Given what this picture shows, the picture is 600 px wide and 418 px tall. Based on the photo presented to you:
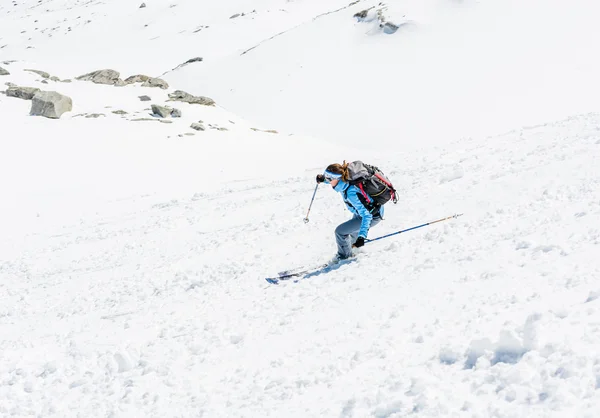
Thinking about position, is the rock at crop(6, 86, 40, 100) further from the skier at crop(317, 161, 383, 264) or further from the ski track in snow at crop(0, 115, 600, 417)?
the skier at crop(317, 161, 383, 264)

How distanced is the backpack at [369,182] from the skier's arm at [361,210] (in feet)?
0.47

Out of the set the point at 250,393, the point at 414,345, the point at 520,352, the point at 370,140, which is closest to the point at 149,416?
the point at 250,393

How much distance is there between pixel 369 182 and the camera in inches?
374

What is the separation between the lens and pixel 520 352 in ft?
17.3

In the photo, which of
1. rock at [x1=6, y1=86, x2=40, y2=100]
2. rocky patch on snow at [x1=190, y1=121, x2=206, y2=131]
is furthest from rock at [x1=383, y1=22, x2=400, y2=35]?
rock at [x1=6, y1=86, x2=40, y2=100]

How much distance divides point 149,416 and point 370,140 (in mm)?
34238

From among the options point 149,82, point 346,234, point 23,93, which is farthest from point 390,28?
point 346,234

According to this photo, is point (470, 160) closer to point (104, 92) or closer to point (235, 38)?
point (104, 92)

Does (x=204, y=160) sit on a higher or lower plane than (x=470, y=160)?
lower

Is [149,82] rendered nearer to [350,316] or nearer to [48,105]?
[48,105]

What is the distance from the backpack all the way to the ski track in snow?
1.24 meters

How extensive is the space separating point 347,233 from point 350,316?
9.09ft

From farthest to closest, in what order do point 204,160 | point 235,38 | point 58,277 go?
point 235,38 < point 204,160 < point 58,277

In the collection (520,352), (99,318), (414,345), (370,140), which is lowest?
(370,140)
